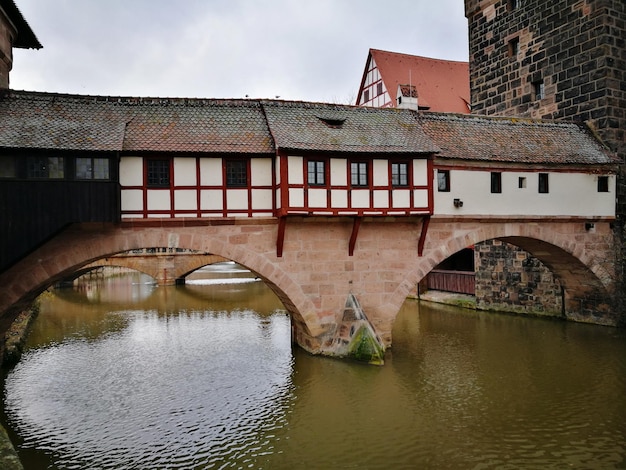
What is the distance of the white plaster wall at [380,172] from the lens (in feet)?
44.1

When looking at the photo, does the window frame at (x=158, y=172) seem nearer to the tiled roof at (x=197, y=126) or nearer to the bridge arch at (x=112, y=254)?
the tiled roof at (x=197, y=126)

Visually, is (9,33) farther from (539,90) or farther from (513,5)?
(539,90)

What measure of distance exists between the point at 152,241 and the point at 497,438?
810 cm

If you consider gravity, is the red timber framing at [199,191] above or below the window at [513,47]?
below

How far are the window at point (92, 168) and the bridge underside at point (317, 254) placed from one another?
1.08 meters

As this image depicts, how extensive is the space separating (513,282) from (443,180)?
7.36 m

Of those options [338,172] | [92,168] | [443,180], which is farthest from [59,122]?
[443,180]

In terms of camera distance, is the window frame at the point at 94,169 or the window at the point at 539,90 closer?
the window frame at the point at 94,169

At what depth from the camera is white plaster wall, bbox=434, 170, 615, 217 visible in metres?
14.6

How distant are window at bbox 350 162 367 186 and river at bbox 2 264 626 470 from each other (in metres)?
4.42

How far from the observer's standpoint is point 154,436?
9.30 metres

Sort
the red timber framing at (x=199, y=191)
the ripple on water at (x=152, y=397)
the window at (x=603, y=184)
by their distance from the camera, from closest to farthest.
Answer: the ripple on water at (x=152, y=397) < the red timber framing at (x=199, y=191) < the window at (x=603, y=184)

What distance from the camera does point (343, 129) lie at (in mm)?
13805

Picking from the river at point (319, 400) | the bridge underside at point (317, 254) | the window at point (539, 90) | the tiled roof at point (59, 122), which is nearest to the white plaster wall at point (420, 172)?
the bridge underside at point (317, 254)
